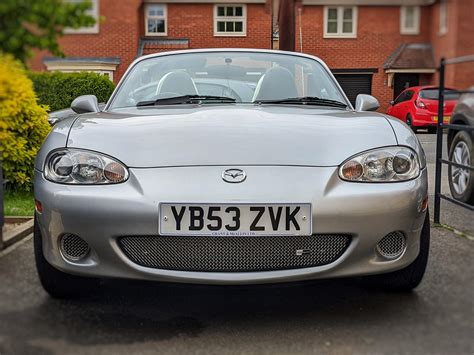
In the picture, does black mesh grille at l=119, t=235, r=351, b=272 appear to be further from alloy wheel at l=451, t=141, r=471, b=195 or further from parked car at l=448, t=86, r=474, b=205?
alloy wheel at l=451, t=141, r=471, b=195

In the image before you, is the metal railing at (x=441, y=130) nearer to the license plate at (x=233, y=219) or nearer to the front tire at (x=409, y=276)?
the front tire at (x=409, y=276)

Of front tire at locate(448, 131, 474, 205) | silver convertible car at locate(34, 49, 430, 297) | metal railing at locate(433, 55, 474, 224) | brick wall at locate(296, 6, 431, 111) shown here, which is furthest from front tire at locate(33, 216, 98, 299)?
brick wall at locate(296, 6, 431, 111)

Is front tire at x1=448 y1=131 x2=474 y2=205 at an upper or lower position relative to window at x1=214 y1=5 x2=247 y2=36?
lower

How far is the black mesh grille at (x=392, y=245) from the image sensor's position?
8.43 feet

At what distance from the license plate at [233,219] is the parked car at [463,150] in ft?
8.89

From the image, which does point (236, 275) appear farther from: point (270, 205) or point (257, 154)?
point (257, 154)

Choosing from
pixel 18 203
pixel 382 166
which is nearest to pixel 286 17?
pixel 382 166

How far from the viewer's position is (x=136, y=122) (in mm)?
2803

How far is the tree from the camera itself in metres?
1.10

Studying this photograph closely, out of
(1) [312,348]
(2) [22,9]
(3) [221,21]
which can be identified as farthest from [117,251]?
(3) [221,21]

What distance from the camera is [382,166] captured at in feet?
8.58

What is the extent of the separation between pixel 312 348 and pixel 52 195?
1175 millimetres

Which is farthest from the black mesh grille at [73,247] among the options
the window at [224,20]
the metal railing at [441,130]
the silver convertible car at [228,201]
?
the window at [224,20]

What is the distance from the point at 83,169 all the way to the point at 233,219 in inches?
26.2
